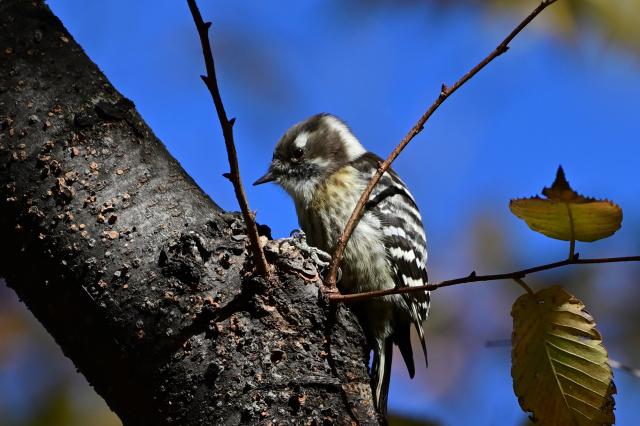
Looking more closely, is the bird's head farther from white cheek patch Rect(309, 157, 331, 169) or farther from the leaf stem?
the leaf stem

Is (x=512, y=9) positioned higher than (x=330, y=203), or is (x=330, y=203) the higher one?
(x=512, y=9)

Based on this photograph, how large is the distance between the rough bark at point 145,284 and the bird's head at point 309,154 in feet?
6.47

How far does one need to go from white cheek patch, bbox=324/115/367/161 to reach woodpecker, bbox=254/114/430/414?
40mm

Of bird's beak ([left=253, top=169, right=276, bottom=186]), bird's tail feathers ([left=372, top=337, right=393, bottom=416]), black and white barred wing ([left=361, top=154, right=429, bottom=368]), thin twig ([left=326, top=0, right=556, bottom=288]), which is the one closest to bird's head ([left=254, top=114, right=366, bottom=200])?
bird's beak ([left=253, top=169, right=276, bottom=186])

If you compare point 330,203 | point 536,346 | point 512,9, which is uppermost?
point 512,9

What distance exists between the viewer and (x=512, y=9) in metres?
4.46

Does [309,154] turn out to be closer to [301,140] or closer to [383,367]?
[301,140]

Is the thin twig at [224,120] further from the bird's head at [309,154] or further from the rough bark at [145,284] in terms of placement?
the bird's head at [309,154]

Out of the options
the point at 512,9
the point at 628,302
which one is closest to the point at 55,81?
the point at 512,9

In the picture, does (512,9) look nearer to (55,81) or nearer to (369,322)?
(369,322)

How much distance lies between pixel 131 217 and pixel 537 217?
4.10 ft

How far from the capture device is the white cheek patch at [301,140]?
4.86 metres

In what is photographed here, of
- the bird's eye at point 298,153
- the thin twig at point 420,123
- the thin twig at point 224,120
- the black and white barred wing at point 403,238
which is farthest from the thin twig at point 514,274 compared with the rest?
the bird's eye at point 298,153

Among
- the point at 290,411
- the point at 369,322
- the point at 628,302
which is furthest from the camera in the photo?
the point at 628,302
